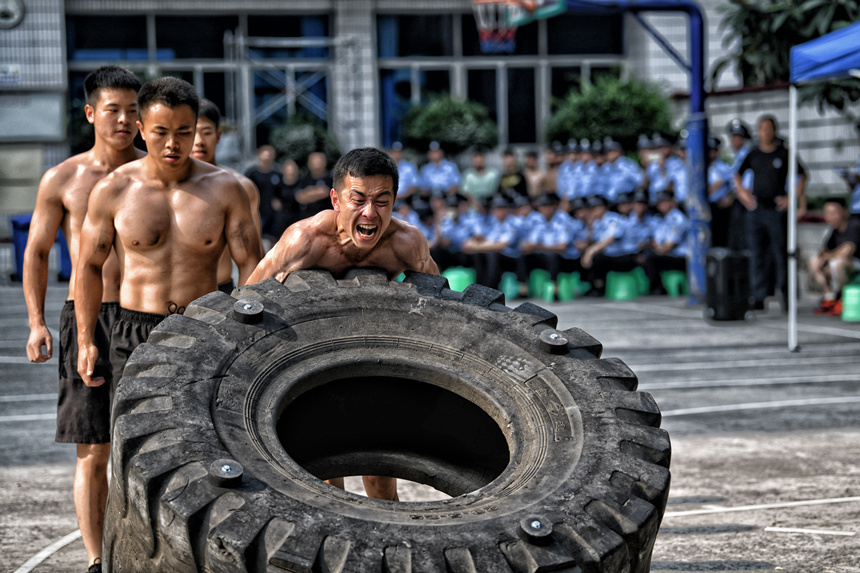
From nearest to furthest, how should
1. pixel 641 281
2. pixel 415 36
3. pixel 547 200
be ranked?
pixel 641 281, pixel 547 200, pixel 415 36

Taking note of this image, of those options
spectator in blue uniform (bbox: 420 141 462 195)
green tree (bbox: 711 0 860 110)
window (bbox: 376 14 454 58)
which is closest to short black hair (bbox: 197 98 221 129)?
green tree (bbox: 711 0 860 110)

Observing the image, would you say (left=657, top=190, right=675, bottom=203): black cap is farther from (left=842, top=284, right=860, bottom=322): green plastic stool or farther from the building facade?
the building facade

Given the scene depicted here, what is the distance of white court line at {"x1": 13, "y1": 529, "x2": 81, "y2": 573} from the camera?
4043 millimetres

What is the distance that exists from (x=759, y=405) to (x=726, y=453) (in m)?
1.36

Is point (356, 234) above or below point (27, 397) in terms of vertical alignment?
above

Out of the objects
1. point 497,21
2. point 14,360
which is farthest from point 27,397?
point 497,21

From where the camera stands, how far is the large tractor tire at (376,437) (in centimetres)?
252

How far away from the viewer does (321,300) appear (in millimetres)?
3393

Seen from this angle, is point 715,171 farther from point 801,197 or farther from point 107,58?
point 107,58

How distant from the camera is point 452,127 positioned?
20562 millimetres

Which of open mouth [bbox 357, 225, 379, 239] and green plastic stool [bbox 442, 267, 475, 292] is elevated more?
open mouth [bbox 357, 225, 379, 239]

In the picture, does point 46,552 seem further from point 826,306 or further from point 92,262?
point 826,306

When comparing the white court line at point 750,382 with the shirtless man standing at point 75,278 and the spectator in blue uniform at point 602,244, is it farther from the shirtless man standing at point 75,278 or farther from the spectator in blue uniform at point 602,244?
the spectator in blue uniform at point 602,244

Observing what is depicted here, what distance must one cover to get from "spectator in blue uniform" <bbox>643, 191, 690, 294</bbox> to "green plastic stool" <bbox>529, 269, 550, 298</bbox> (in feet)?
4.64
